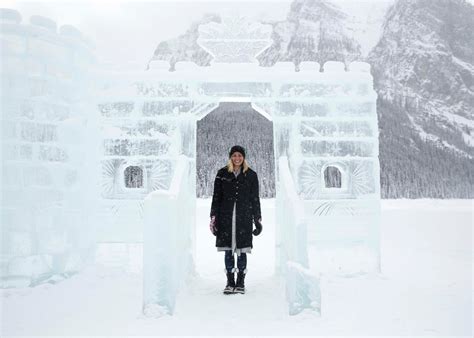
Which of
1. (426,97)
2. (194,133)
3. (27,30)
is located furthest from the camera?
(426,97)


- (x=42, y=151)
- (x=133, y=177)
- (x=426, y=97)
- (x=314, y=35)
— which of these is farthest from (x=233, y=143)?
(x=314, y=35)

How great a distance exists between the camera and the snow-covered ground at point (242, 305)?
3.76 meters

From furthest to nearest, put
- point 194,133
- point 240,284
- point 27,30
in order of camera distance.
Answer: point 194,133 → point 27,30 → point 240,284

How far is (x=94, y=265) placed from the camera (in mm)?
6406

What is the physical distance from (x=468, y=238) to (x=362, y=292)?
8477 millimetres

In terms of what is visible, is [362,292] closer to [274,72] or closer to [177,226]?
[177,226]

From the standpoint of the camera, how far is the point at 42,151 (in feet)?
18.8

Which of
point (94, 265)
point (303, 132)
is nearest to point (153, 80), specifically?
point (303, 132)

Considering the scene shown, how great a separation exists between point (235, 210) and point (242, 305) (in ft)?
3.26

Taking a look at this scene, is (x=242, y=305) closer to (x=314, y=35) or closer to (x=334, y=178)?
(x=334, y=178)

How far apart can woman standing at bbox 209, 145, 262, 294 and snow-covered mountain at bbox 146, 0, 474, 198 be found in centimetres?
3767

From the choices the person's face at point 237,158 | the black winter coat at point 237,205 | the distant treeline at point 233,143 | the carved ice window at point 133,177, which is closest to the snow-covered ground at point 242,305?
the black winter coat at point 237,205

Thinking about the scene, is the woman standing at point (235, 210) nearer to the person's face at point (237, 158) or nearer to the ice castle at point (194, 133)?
the person's face at point (237, 158)

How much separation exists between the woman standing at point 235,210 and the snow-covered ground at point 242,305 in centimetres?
53
